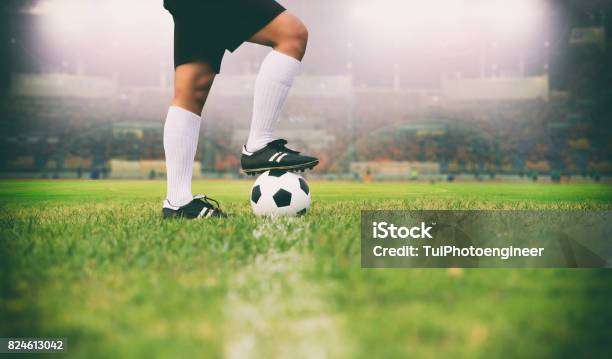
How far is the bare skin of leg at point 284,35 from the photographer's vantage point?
2629 millimetres

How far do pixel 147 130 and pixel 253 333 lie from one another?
1158 inches

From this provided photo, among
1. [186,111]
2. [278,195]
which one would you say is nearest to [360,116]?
[278,195]

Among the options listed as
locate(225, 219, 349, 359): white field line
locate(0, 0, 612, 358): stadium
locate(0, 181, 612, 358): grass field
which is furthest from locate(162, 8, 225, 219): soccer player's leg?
locate(225, 219, 349, 359): white field line

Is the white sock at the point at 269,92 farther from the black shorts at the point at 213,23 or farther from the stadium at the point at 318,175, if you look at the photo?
the stadium at the point at 318,175

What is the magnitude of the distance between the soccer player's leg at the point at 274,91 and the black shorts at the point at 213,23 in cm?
7

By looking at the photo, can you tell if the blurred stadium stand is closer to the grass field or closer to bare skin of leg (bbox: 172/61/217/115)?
bare skin of leg (bbox: 172/61/217/115)

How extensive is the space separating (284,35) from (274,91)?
0.29 m

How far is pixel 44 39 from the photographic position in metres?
31.5

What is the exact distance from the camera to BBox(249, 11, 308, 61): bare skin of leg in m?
2.63

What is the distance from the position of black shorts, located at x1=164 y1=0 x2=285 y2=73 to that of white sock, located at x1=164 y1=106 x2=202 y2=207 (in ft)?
0.96

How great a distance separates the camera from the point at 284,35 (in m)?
2.65

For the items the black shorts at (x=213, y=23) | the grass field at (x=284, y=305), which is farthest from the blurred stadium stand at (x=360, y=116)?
the grass field at (x=284, y=305)

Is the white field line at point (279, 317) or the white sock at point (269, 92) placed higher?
the white sock at point (269, 92)

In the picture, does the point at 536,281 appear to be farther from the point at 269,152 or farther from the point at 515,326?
the point at 269,152
